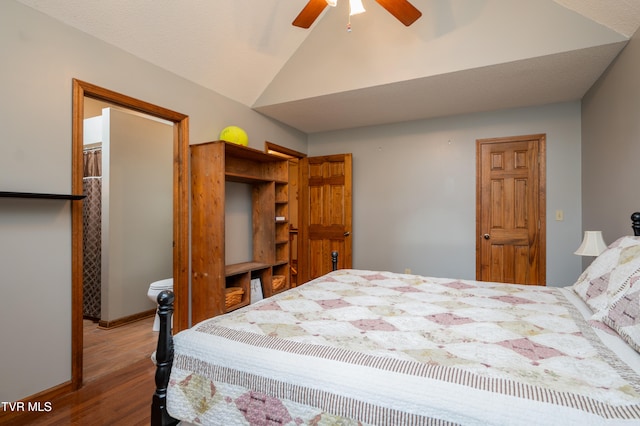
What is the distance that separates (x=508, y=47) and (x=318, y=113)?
216 cm

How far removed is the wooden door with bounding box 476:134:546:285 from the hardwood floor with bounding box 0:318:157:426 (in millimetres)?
3745

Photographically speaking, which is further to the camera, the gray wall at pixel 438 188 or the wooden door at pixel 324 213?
the wooden door at pixel 324 213

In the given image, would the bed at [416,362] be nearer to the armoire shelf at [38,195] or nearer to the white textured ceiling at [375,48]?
the armoire shelf at [38,195]

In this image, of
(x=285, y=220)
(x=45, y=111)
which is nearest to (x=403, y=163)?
(x=285, y=220)

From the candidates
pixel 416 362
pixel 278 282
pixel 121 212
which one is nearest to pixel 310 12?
pixel 416 362

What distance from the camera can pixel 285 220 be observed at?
4184 mm

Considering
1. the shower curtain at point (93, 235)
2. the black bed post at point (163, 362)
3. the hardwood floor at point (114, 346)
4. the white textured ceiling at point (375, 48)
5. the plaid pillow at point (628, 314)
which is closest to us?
the plaid pillow at point (628, 314)

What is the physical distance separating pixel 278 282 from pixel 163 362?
271cm

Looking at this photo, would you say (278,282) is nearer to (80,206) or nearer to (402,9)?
(80,206)

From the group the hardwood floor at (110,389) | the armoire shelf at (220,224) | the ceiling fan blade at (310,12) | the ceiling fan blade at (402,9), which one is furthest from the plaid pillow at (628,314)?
the armoire shelf at (220,224)

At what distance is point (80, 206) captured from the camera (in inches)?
92.6

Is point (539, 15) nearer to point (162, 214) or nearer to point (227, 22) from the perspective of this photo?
point (227, 22)

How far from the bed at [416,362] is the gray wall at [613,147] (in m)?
1.15

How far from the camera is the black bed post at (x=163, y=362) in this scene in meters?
1.34
